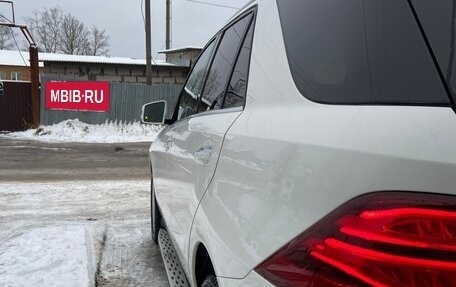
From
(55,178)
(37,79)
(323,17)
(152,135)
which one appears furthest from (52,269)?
(37,79)

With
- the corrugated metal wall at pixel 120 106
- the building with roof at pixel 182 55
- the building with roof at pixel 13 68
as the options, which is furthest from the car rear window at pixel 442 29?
the building with roof at pixel 13 68

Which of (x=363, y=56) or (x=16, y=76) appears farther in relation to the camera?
(x=16, y=76)

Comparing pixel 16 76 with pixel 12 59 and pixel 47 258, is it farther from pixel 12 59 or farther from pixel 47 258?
pixel 47 258

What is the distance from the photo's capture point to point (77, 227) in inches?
206

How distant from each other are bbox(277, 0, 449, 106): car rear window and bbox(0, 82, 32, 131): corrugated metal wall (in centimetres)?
1878

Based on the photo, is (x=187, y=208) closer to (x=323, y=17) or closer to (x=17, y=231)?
(x=323, y=17)

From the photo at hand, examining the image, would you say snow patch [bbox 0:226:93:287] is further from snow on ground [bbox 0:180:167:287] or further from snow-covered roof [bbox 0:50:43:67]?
snow-covered roof [bbox 0:50:43:67]

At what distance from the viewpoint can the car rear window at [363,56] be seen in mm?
1219

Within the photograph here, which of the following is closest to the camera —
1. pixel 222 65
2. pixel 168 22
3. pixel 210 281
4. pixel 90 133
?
pixel 210 281

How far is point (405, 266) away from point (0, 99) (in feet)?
64.8

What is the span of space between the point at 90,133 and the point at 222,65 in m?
15.7

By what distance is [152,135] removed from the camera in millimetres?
17828

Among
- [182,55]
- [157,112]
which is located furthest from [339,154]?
[182,55]

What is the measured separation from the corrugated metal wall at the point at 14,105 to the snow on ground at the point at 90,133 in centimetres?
68
